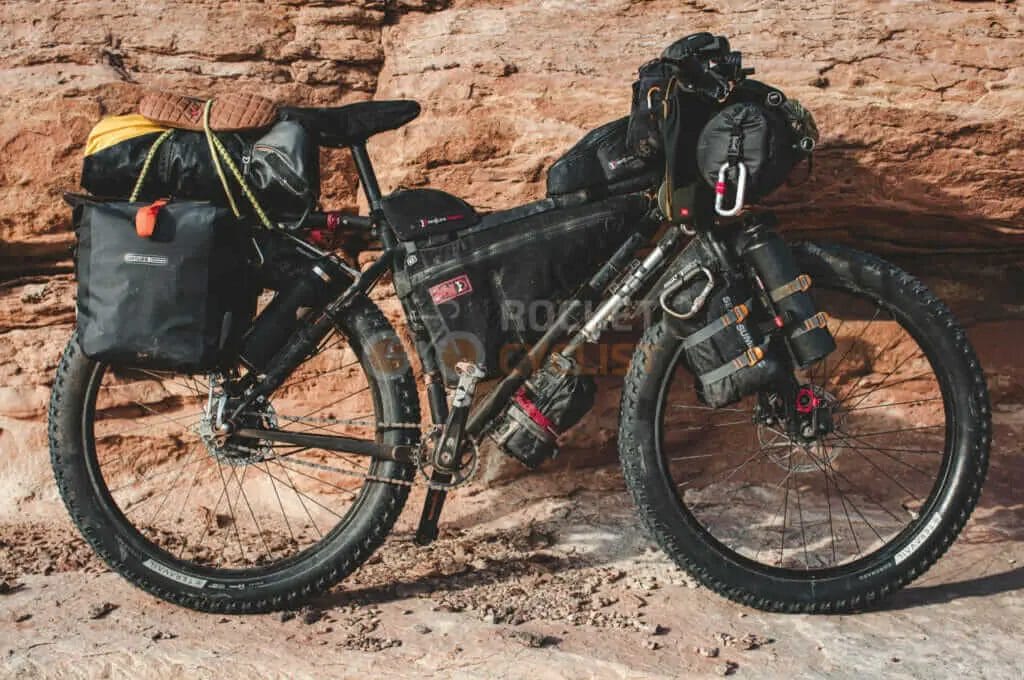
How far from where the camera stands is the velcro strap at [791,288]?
2.99m

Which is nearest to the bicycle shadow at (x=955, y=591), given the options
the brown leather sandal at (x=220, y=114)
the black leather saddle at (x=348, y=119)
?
the black leather saddle at (x=348, y=119)

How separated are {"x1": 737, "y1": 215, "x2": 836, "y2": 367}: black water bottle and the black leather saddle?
124 centimetres

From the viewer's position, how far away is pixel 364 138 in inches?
127

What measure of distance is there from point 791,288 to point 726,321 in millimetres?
223

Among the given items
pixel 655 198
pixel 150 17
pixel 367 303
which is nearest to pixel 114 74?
pixel 150 17

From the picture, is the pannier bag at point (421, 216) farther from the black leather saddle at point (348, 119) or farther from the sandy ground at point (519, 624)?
the sandy ground at point (519, 624)

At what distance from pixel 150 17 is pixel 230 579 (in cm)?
234

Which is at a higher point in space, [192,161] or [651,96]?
[651,96]

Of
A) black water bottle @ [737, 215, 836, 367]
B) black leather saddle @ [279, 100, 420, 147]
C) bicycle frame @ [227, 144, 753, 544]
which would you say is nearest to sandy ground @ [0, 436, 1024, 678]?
Answer: bicycle frame @ [227, 144, 753, 544]

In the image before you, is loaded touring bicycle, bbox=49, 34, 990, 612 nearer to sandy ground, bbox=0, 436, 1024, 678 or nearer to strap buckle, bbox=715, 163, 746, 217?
strap buckle, bbox=715, 163, 746, 217

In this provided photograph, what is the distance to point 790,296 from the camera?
2986 mm

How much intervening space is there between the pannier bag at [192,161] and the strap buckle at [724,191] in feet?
4.27

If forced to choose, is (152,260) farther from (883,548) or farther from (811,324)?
(883,548)

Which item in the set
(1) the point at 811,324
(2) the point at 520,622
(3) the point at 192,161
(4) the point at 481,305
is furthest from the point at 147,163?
(1) the point at 811,324
